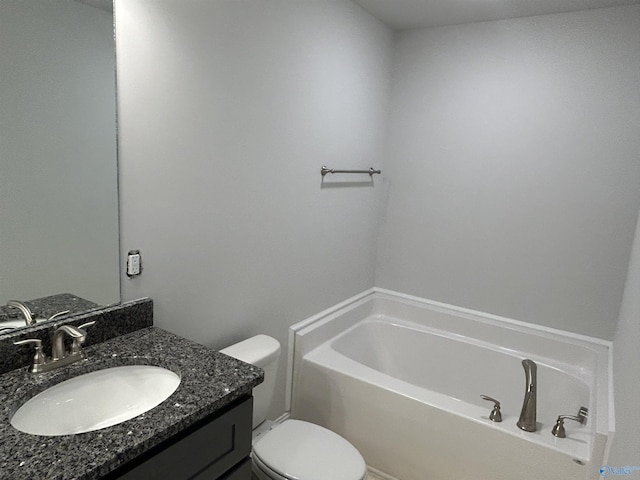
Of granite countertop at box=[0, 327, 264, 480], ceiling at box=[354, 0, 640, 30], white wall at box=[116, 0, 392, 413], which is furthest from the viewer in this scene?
ceiling at box=[354, 0, 640, 30]

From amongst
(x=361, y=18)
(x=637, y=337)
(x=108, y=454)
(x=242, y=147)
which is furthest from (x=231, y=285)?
(x=361, y=18)

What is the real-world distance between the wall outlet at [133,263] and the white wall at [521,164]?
75.9 inches

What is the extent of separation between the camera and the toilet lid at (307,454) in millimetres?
1639

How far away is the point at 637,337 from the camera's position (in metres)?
1.35

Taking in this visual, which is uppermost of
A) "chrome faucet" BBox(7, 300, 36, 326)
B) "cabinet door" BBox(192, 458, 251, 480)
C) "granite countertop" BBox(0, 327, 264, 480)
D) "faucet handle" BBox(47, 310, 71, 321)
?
"chrome faucet" BBox(7, 300, 36, 326)

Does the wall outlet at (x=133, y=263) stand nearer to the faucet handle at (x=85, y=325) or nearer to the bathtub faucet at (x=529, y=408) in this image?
the faucet handle at (x=85, y=325)

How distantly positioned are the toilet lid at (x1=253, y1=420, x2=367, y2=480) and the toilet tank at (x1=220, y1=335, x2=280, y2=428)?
107 millimetres

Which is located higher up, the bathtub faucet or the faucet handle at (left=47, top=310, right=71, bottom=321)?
the faucet handle at (left=47, top=310, right=71, bottom=321)

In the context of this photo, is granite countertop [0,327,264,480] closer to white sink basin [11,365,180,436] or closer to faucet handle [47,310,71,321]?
white sink basin [11,365,180,436]

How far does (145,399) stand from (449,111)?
2.37 metres

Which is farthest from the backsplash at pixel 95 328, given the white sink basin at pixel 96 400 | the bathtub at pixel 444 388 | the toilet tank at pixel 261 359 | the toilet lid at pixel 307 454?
the bathtub at pixel 444 388

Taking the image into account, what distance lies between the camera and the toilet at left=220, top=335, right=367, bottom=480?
1.65 meters

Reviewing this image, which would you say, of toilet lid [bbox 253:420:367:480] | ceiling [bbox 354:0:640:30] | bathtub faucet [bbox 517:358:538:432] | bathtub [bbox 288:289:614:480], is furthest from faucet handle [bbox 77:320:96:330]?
ceiling [bbox 354:0:640:30]

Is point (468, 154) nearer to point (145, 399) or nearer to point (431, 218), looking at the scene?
point (431, 218)
